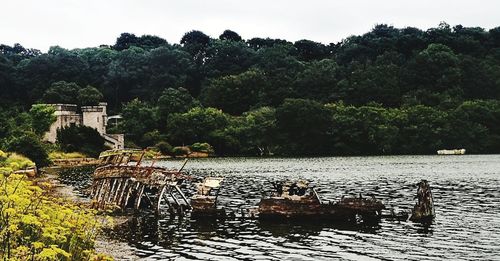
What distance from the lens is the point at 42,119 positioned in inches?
4466

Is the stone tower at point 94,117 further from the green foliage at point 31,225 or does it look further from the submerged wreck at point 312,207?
the green foliage at point 31,225

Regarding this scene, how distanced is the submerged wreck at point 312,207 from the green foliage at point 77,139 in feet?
251

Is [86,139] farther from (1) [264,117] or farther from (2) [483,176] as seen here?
(2) [483,176]

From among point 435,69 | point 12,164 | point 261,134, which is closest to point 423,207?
point 12,164

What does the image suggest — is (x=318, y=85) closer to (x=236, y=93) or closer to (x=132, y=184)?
(x=236, y=93)

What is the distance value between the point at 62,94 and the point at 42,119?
30.9 metres

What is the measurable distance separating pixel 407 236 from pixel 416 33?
172403mm

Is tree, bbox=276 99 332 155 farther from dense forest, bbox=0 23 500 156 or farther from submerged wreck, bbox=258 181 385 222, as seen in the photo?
submerged wreck, bbox=258 181 385 222

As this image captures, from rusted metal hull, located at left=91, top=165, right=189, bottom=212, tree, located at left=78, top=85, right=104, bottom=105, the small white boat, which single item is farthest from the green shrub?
rusted metal hull, located at left=91, top=165, right=189, bottom=212

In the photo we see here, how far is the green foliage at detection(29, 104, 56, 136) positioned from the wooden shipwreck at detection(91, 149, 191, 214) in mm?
65902

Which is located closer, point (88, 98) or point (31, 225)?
point (31, 225)

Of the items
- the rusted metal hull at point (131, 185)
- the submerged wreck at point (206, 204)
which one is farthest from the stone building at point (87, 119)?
the submerged wreck at point (206, 204)

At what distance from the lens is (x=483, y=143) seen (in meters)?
137

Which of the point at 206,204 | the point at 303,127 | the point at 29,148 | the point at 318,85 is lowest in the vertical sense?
the point at 206,204
